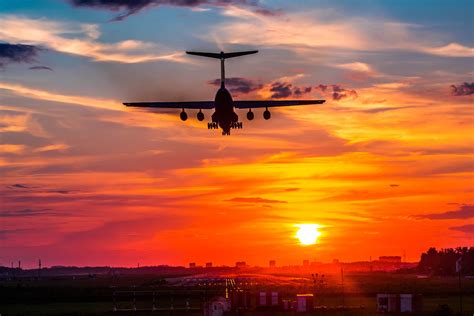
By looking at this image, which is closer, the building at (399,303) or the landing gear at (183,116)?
the building at (399,303)

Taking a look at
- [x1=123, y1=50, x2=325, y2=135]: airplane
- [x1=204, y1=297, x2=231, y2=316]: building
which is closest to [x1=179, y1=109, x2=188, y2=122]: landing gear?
[x1=123, y1=50, x2=325, y2=135]: airplane

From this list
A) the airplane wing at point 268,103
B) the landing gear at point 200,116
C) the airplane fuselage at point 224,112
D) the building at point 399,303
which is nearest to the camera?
the building at point 399,303

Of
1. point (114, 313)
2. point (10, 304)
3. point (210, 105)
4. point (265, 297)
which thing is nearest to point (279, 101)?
point (210, 105)

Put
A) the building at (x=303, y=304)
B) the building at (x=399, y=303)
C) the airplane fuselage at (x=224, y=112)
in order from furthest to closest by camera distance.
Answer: the airplane fuselage at (x=224, y=112)
the building at (x=303, y=304)
the building at (x=399, y=303)

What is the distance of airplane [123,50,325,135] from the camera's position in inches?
3349

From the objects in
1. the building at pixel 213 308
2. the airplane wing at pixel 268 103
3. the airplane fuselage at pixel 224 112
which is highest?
the airplane wing at pixel 268 103

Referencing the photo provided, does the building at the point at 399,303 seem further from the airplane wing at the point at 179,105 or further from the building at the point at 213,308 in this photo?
the airplane wing at the point at 179,105

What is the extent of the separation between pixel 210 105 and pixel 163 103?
507 centimetres

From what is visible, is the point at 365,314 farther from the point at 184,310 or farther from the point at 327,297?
the point at 327,297

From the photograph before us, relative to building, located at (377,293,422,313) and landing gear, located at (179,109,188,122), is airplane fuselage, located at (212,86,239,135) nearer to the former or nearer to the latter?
landing gear, located at (179,109,188,122)

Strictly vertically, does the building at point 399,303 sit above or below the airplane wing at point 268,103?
below

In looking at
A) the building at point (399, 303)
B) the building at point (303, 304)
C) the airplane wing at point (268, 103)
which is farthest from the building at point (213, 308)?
the airplane wing at point (268, 103)

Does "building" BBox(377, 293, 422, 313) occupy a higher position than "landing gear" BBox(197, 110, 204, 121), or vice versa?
"landing gear" BBox(197, 110, 204, 121)

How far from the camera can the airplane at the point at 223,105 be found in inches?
3349
